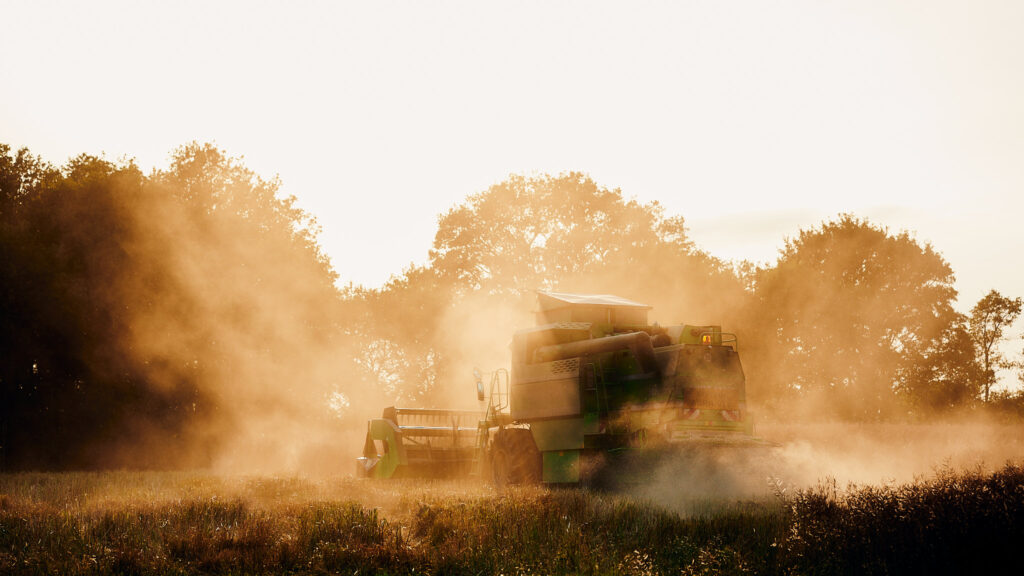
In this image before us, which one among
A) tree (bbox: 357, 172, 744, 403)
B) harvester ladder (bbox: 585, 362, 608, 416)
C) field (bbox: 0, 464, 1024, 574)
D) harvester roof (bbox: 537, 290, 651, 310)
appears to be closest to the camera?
field (bbox: 0, 464, 1024, 574)

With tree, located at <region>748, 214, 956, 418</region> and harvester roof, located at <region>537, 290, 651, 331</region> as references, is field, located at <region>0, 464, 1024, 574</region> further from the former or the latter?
tree, located at <region>748, 214, 956, 418</region>

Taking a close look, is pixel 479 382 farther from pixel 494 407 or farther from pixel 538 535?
pixel 538 535

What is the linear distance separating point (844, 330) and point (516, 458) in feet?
92.8

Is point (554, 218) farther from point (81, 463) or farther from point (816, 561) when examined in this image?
point (816, 561)

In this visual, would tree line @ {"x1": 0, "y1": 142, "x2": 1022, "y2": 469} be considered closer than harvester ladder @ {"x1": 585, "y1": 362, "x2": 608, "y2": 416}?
No

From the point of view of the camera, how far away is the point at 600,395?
1436cm

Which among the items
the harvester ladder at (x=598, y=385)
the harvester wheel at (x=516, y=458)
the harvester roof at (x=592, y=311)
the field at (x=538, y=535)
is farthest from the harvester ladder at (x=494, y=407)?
the field at (x=538, y=535)

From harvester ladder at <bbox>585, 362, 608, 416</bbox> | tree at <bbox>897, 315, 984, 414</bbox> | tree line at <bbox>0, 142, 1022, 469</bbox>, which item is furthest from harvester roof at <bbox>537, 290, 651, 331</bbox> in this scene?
tree at <bbox>897, 315, 984, 414</bbox>

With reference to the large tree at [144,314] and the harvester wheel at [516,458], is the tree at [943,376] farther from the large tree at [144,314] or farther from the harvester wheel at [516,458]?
the harvester wheel at [516,458]

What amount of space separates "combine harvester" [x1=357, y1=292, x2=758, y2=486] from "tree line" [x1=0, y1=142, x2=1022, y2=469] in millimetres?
17026

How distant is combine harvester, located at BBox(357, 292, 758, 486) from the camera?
44.7 feet

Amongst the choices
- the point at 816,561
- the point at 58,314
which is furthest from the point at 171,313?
the point at 816,561

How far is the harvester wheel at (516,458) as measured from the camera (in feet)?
51.4

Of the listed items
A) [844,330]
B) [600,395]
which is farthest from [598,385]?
[844,330]
